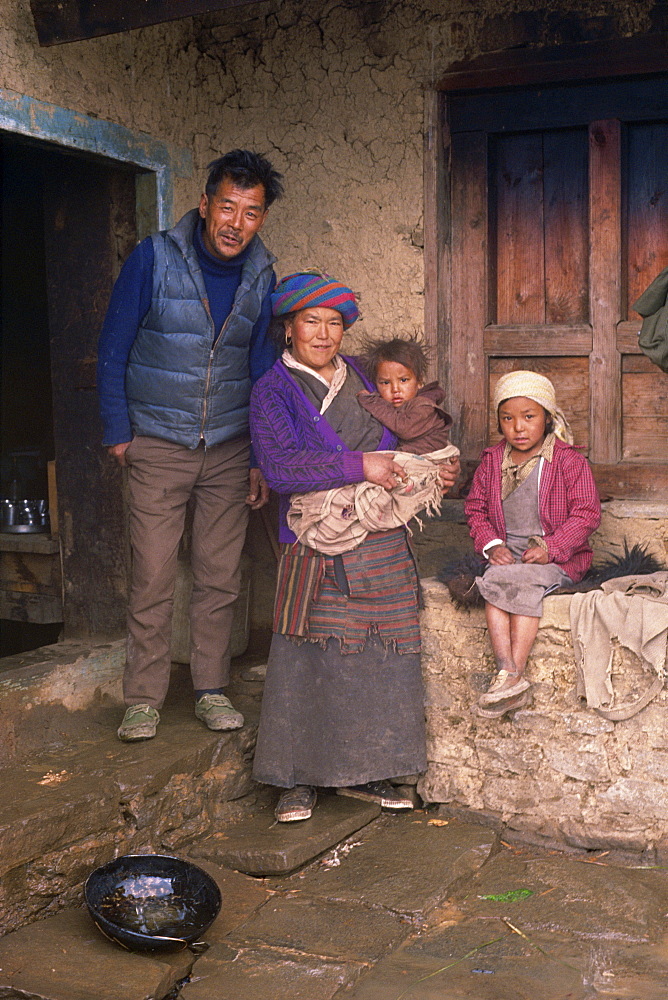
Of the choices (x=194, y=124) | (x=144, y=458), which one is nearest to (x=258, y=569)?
(x=144, y=458)

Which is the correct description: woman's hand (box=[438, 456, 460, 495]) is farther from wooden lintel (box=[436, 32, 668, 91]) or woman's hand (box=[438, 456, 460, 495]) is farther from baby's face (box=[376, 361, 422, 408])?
wooden lintel (box=[436, 32, 668, 91])

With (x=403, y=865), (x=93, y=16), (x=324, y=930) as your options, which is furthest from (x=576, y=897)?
(x=93, y=16)

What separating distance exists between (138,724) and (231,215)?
1.95m

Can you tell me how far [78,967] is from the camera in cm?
289

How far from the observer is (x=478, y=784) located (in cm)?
404

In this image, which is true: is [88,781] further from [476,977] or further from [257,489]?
[476,977]

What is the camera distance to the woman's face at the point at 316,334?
3.84 metres

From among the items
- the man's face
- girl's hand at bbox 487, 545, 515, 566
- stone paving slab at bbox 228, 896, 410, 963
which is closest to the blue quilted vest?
the man's face

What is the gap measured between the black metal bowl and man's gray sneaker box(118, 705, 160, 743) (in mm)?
753

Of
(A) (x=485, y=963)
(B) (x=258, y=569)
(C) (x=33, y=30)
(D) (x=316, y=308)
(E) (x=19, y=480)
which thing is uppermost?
(C) (x=33, y=30)

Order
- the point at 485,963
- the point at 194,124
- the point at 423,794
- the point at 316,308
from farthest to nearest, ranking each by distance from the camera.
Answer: the point at 194,124, the point at 423,794, the point at 316,308, the point at 485,963

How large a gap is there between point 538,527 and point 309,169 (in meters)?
2.02

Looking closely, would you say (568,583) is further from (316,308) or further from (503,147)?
(503,147)

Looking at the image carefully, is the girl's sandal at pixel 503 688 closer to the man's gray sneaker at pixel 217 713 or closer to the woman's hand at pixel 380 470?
the woman's hand at pixel 380 470
